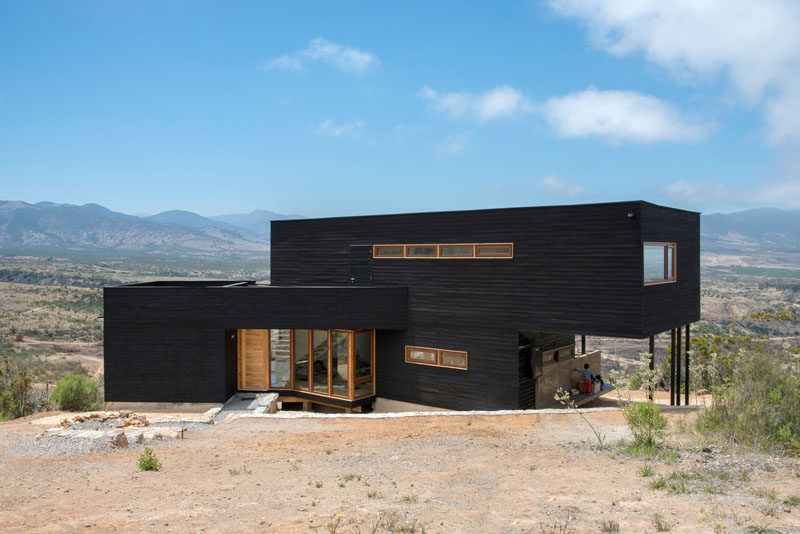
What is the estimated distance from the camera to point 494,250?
484 inches

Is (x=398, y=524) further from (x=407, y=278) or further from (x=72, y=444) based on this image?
(x=407, y=278)

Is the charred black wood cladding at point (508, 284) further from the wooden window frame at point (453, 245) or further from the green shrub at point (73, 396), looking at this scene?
the green shrub at point (73, 396)

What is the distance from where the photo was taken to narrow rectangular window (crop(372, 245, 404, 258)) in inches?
536

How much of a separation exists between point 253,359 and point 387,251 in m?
4.62

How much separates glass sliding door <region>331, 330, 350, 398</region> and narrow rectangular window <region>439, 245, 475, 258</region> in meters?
3.21

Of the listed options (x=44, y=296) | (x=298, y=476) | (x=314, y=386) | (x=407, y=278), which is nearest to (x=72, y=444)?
(x=298, y=476)

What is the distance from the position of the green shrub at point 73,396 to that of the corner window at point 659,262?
1407 cm

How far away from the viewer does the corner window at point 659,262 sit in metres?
11.1

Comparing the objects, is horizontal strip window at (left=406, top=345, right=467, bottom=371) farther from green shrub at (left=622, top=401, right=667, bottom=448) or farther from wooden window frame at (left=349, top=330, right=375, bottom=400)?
green shrub at (left=622, top=401, right=667, bottom=448)

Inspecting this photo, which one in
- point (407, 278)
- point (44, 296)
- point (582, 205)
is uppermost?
point (582, 205)

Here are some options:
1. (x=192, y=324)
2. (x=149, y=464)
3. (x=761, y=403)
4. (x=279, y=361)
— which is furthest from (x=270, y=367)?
(x=761, y=403)

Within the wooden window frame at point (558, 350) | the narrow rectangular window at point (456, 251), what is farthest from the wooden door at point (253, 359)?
the wooden window frame at point (558, 350)

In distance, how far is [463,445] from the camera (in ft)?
29.2

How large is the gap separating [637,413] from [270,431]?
6613 millimetres
